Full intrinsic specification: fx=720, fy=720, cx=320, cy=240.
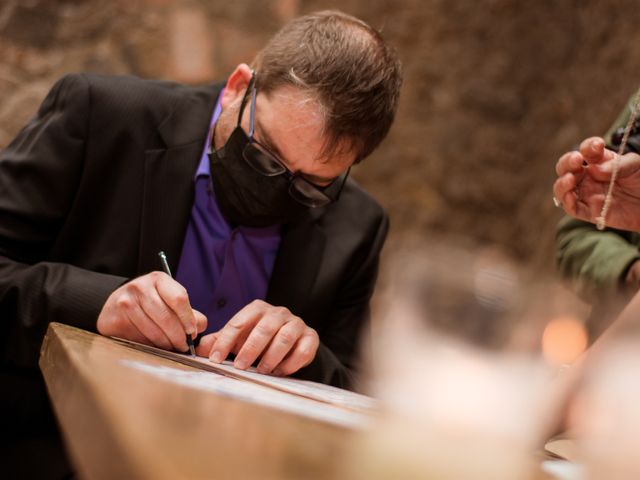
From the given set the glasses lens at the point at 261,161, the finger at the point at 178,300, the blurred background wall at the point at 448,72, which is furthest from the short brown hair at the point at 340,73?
the blurred background wall at the point at 448,72

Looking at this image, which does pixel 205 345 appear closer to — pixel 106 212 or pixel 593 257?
pixel 106 212

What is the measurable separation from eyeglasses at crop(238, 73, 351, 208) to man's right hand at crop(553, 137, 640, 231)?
0.57 meters

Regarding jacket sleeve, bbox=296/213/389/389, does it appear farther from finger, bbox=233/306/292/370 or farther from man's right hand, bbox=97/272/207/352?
man's right hand, bbox=97/272/207/352

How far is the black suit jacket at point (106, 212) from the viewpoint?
1.61 meters

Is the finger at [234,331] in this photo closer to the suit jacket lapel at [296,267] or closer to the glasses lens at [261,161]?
the glasses lens at [261,161]

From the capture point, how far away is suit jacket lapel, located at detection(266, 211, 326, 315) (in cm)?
199

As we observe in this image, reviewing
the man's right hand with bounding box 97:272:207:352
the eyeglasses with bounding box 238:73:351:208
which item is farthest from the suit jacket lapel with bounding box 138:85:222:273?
the man's right hand with bounding box 97:272:207:352

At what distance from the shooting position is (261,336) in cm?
142

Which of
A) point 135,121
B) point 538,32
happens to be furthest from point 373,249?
point 538,32

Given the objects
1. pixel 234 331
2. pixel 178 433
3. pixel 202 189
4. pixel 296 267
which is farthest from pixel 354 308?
pixel 178 433

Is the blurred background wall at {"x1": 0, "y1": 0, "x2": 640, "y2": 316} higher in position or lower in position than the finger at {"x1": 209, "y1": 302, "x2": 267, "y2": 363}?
higher

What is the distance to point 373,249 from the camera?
86.7 inches

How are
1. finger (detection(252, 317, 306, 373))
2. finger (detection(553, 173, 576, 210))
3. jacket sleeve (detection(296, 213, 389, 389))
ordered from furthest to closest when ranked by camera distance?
jacket sleeve (detection(296, 213, 389, 389)) → finger (detection(553, 173, 576, 210)) → finger (detection(252, 317, 306, 373))

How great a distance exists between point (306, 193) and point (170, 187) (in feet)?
1.22
